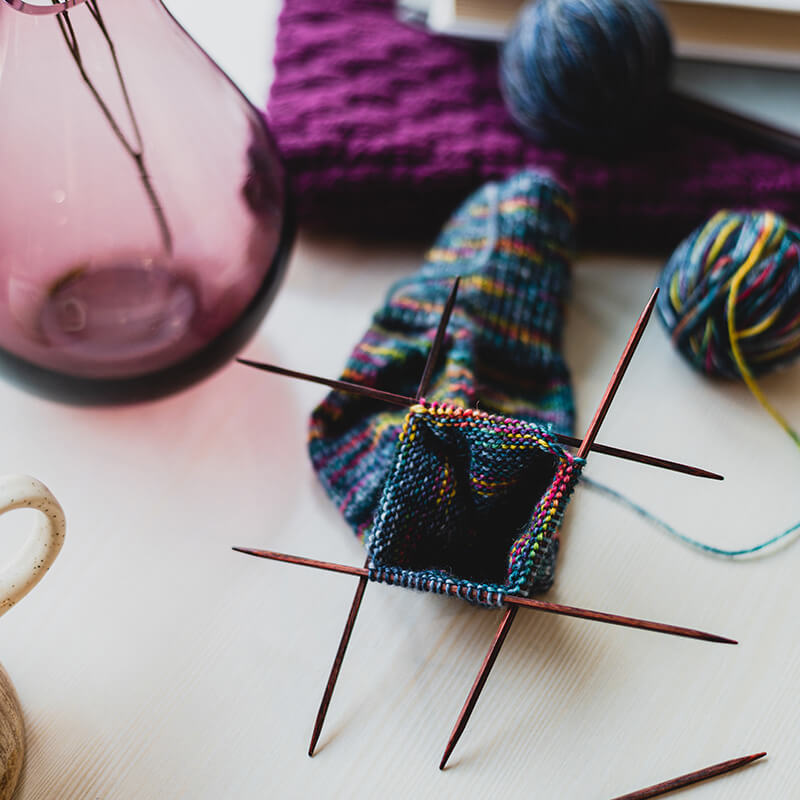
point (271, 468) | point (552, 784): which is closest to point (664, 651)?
point (552, 784)

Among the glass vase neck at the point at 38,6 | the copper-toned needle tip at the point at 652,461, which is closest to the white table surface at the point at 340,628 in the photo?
the copper-toned needle tip at the point at 652,461

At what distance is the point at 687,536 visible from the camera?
52 cm

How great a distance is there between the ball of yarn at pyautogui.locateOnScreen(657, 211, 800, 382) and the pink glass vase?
278 millimetres

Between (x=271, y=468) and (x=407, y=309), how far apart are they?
15cm

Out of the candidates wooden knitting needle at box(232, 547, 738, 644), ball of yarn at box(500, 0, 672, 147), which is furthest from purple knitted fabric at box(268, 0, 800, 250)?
wooden knitting needle at box(232, 547, 738, 644)

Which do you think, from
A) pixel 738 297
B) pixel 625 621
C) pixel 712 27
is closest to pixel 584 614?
pixel 625 621

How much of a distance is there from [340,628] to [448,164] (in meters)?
0.36

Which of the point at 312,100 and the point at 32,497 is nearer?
the point at 32,497

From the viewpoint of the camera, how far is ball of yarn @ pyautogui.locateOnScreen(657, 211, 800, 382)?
0.53m

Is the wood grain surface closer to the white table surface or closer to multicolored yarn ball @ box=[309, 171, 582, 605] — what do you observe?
the white table surface

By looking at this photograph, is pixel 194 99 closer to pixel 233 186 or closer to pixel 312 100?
pixel 233 186

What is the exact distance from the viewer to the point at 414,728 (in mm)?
445

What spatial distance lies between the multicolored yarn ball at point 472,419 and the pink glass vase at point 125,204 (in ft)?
0.34

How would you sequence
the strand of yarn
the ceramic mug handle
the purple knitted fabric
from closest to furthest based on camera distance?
the ceramic mug handle → the strand of yarn → the purple knitted fabric
